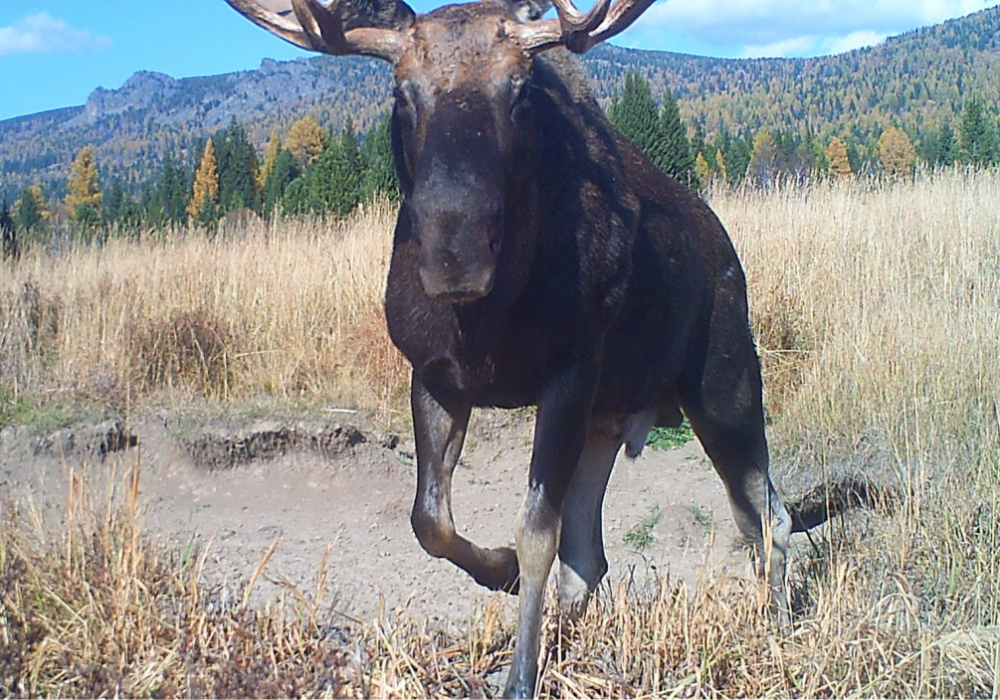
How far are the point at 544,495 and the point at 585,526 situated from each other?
0.97 metres

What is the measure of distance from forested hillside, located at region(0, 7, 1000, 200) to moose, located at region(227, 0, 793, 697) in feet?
252

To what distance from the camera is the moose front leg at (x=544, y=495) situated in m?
3.43

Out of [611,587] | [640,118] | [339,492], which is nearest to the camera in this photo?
[611,587]

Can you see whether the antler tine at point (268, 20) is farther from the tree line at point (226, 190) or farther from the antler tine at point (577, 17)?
the tree line at point (226, 190)

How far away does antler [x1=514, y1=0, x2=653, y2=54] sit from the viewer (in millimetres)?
3225

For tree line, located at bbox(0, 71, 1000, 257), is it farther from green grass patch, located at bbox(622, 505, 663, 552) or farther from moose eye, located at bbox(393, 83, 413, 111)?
green grass patch, located at bbox(622, 505, 663, 552)

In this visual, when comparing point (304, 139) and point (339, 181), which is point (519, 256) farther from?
point (304, 139)

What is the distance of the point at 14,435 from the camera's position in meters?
7.54

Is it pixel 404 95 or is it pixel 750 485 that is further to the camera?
pixel 750 485

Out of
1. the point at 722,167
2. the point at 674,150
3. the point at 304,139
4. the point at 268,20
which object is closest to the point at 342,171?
the point at 674,150

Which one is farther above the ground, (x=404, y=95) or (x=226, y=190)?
(x=404, y=95)

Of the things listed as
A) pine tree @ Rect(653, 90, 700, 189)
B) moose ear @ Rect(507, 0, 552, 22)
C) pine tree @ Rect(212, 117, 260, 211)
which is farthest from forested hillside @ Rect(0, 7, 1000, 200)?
moose ear @ Rect(507, 0, 552, 22)

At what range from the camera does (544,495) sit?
349cm

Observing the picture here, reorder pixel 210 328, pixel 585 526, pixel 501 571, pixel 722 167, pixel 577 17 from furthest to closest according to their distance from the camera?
pixel 722 167 < pixel 210 328 < pixel 585 526 < pixel 501 571 < pixel 577 17
